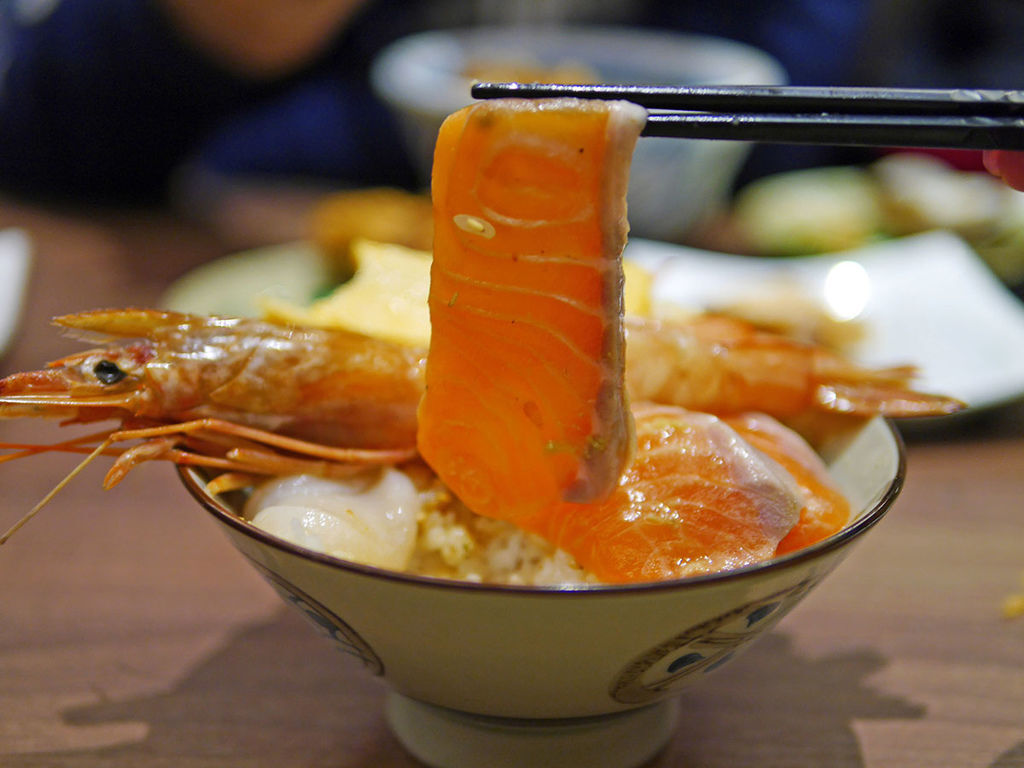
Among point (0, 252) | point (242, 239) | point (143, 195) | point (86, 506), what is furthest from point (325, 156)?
point (86, 506)

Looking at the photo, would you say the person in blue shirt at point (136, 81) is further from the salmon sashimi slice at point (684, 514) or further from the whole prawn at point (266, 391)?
the salmon sashimi slice at point (684, 514)

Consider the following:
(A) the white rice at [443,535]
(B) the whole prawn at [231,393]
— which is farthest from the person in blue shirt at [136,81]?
(A) the white rice at [443,535]

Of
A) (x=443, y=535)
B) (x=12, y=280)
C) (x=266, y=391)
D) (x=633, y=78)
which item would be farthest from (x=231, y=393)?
(x=633, y=78)

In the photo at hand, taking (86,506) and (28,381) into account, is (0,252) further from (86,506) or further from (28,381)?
(28,381)

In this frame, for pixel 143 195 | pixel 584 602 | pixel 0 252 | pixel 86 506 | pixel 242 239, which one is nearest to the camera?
pixel 584 602

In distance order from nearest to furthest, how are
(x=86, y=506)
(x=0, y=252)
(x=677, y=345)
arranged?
(x=677, y=345) < (x=86, y=506) < (x=0, y=252)
